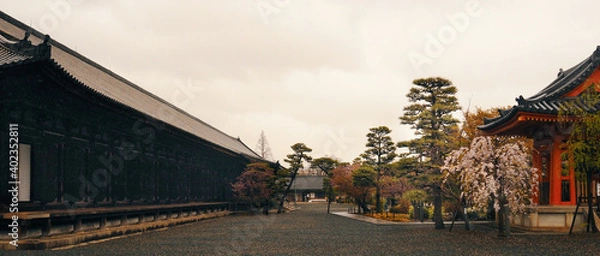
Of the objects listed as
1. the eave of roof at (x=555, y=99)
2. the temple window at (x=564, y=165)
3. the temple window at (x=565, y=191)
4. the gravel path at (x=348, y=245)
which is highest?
the eave of roof at (x=555, y=99)

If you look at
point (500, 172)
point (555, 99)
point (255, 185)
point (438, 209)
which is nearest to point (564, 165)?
point (555, 99)

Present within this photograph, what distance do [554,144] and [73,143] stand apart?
20087 millimetres

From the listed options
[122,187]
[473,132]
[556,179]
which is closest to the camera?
[556,179]

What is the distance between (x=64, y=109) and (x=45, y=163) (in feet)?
7.08

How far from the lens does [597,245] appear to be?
1841 cm

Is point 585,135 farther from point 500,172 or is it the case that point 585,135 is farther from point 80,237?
point 80,237

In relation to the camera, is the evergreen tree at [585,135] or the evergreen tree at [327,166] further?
the evergreen tree at [327,166]

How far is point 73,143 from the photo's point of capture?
21.4 meters

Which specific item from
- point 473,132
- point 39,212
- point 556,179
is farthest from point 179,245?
point 473,132

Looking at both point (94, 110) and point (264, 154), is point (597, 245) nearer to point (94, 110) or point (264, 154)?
point (94, 110)

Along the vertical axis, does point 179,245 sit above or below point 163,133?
below

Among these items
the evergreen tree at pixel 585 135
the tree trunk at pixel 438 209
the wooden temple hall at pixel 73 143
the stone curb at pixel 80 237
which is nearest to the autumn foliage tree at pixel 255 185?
the wooden temple hall at pixel 73 143

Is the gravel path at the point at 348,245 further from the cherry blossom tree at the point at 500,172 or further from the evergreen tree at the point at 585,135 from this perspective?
the evergreen tree at the point at 585,135

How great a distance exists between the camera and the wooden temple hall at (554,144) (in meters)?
23.2
